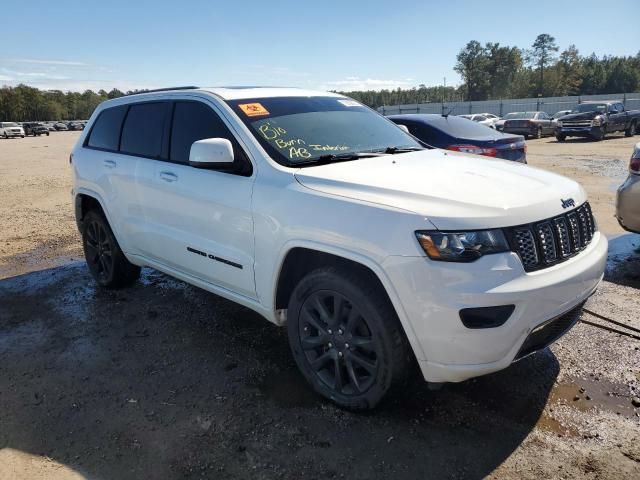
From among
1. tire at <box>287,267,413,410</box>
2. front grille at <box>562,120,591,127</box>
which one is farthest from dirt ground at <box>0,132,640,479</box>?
front grille at <box>562,120,591,127</box>

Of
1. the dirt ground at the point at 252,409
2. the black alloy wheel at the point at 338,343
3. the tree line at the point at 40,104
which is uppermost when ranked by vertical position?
the tree line at the point at 40,104

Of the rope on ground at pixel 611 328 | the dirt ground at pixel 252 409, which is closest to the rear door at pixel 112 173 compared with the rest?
the dirt ground at pixel 252 409

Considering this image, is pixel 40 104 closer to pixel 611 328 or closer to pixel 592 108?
pixel 592 108

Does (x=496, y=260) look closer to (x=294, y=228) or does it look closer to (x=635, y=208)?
(x=294, y=228)

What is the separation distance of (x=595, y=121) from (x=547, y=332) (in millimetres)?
23868

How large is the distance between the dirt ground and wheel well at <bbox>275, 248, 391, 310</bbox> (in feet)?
2.02

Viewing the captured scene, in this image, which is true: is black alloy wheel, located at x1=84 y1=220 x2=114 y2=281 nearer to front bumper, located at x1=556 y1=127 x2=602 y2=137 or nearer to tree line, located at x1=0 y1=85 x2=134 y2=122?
front bumper, located at x1=556 y1=127 x2=602 y2=137

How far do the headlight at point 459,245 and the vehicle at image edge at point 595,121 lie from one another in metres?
24.0

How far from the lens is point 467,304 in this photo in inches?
96.2

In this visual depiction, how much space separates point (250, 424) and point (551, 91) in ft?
354

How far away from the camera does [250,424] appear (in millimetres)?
2977

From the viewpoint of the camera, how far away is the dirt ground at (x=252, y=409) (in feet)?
8.66

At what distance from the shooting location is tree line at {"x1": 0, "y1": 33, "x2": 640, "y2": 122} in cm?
9738

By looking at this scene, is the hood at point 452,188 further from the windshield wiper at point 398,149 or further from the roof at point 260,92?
the roof at point 260,92
